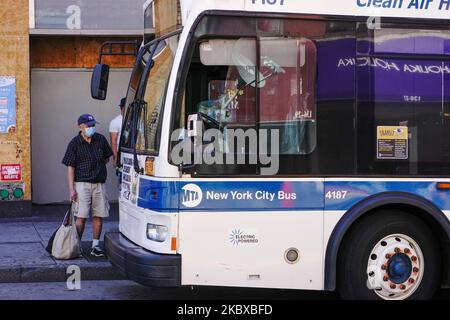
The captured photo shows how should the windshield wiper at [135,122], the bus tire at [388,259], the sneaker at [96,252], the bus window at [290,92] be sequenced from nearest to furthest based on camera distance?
the bus window at [290,92] → the bus tire at [388,259] → the windshield wiper at [135,122] → the sneaker at [96,252]

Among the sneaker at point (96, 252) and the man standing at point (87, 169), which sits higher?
the man standing at point (87, 169)

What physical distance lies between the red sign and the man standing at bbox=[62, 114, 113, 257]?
3303mm

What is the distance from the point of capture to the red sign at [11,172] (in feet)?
40.6

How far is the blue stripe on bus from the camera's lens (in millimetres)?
6699

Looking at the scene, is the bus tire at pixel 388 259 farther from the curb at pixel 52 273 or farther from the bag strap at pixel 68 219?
the bag strap at pixel 68 219

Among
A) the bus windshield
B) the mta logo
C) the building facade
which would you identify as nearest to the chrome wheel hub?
the mta logo

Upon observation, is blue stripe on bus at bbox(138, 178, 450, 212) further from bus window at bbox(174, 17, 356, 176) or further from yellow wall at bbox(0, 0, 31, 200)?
yellow wall at bbox(0, 0, 31, 200)

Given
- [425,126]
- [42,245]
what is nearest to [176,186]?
[425,126]

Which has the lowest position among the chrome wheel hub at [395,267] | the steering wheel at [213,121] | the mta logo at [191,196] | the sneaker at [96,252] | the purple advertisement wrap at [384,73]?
the sneaker at [96,252]

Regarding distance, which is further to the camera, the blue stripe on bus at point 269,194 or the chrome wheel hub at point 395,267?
the chrome wheel hub at point 395,267

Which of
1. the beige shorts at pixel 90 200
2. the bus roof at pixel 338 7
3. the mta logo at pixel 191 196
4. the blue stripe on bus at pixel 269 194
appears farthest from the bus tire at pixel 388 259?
the beige shorts at pixel 90 200

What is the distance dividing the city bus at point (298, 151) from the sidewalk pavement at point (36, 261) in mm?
1883

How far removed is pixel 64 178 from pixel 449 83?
8.18 m
